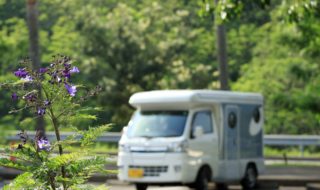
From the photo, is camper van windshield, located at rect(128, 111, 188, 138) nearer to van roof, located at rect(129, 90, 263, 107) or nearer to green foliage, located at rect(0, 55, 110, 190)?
A: van roof, located at rect(129, 90, 263, 107)

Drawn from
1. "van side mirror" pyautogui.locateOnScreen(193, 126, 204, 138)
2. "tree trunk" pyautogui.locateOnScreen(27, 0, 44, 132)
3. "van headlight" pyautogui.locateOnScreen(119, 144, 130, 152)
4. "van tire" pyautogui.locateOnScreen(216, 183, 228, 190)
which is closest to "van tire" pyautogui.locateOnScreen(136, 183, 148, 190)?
"van headlight" pyautogui.locateOnScreen(119, 144, 130, 152)

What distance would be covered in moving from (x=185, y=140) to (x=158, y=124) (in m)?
0.71

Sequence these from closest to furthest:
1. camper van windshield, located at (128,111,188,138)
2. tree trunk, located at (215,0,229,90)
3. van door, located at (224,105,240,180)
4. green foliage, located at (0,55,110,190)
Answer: green foliage, located at (0,55,110,190) → camper van windshield, located at (128,111,188,138) → van door, located at (224,105,240,180) → tree trunk, located at (215,0,229,90)

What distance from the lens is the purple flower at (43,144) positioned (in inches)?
239

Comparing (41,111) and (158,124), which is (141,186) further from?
(41,111)

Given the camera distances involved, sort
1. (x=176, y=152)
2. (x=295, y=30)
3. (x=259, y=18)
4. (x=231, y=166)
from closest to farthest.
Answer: (x=176, y=152)
(x=231, y=166)
(x=295, y=30)
(x=259, y=18)

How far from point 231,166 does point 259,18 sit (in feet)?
118

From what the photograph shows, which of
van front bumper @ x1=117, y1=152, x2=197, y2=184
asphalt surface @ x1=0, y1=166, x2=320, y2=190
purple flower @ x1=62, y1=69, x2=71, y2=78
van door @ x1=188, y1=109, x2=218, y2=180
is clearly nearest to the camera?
purple flower @ x1=62, y1=69, x2=71, y2=78

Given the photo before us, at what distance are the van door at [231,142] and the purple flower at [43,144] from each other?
1419cm

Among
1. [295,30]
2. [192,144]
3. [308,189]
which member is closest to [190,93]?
[192,144]

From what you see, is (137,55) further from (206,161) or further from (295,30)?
(206,161)

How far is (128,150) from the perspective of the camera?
18891 millimetres

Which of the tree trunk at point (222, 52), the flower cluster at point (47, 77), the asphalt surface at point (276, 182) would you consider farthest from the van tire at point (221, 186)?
the flower cluster at point (47, 77)

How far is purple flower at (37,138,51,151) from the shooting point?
6.06m
